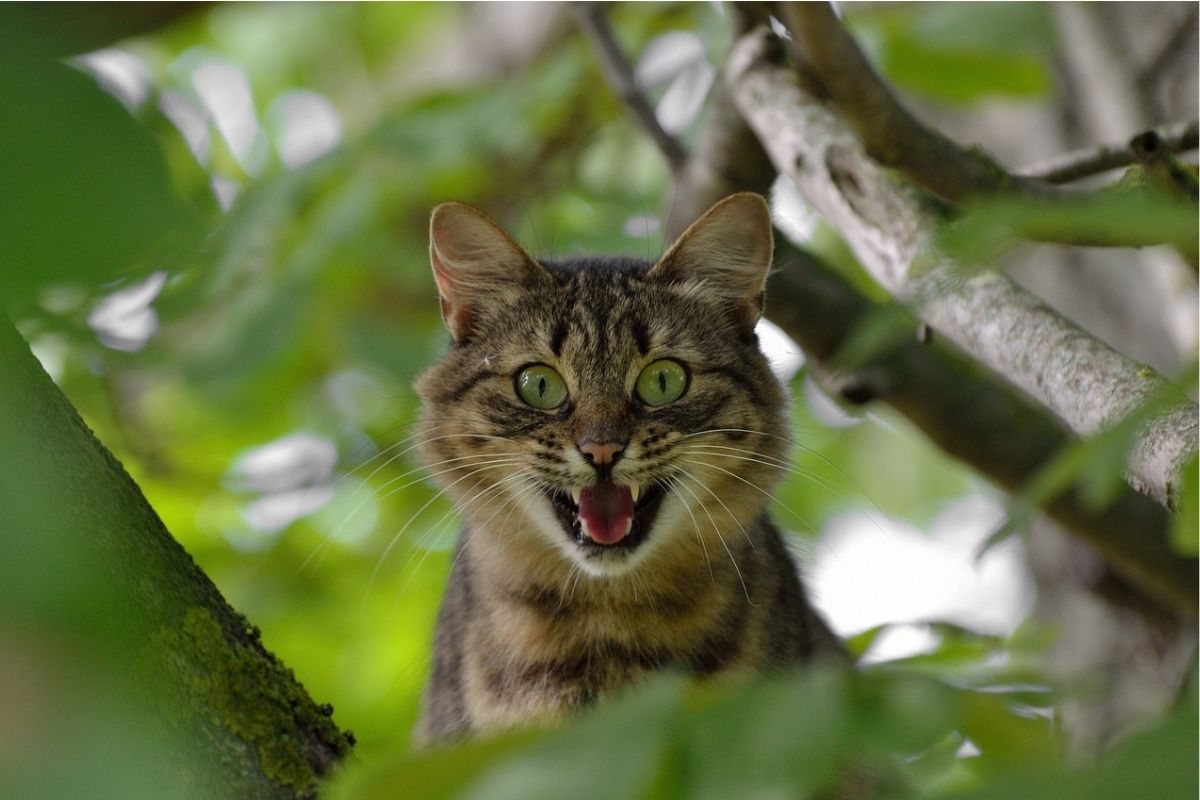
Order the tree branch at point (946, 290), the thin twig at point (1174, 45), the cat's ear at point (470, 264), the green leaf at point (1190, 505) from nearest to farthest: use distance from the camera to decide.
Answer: the green leaf at point (1190, 505) < the tree branch at point (946, 290) < the cat's ear at point (470, 264) < the thin twig at point (1174, 45)

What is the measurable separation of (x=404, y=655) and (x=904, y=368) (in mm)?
2580

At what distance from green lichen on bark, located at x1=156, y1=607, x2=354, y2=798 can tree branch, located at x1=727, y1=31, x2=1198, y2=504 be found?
1.37m

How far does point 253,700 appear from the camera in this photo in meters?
2.30

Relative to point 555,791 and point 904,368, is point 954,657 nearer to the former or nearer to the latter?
point 904,368

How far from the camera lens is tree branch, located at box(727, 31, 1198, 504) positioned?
1.79 m

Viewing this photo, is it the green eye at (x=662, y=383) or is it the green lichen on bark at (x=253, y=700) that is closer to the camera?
the green lichen on bark at (x=253, y=700)

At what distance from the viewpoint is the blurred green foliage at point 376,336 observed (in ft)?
2.61

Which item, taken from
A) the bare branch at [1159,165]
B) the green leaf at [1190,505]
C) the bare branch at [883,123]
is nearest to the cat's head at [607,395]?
the bare branch at [883,123]

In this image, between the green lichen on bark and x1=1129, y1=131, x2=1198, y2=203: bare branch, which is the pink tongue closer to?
the green lichen on bark

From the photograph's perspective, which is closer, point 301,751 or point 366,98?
point 301,751

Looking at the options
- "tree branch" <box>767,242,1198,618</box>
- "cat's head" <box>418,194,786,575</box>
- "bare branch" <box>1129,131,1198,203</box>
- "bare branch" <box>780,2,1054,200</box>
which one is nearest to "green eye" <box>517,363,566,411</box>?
"cat's head" <box>418,194,786,575</box>

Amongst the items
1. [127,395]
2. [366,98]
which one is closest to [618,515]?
[127,395]

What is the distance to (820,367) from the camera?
3.84 meters

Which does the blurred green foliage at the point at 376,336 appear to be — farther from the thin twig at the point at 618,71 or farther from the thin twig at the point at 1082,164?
the thin twig at the point at 1082,164
